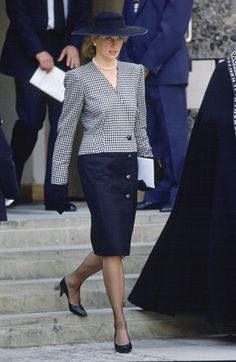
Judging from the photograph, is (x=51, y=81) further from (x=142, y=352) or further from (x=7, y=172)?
(x=142, y=352)

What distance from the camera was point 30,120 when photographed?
10.3 meters

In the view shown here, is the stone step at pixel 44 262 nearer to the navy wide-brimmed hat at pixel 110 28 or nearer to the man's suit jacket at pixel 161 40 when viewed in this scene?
the man's suit jacket at pixel 161 40

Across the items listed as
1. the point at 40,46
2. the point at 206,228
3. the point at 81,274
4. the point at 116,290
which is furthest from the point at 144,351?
the point at 40,46

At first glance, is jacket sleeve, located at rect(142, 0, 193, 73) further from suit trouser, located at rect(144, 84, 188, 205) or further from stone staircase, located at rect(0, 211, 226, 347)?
stone staircase, located at rect(0, 211, 226, 347)

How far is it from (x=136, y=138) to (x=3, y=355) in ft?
4.83

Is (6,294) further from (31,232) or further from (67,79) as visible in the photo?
(67,79)

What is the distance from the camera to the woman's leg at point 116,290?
8062mm

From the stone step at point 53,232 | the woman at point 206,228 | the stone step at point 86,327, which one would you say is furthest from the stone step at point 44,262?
the woman at point 206,228

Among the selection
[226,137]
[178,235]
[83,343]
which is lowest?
[83,343]

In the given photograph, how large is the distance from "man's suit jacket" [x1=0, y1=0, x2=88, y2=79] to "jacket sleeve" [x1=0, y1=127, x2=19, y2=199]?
6.63ft

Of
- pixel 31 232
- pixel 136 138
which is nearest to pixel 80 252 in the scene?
pixel 31 232

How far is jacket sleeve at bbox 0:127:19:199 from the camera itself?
8133 millimetres

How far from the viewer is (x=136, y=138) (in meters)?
8.31

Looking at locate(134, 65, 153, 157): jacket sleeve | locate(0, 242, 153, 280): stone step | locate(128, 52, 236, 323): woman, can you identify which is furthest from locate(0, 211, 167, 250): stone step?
locate(134, 65, 153, 157): jacket sleeve
